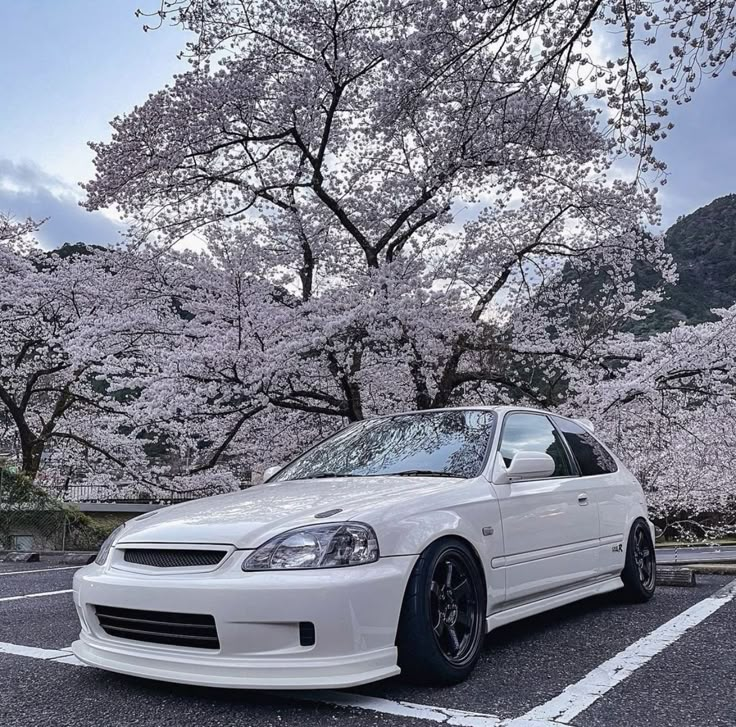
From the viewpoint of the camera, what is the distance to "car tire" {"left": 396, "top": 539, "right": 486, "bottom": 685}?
9.96ft

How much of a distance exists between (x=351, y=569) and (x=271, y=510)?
570 millimetres

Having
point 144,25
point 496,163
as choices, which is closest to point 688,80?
point 144,25

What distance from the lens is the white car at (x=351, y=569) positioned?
284 cm

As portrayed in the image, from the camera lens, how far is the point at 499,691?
3.12m

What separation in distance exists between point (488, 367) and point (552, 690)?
1061 cm

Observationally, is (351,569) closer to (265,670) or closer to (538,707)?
(265,670)

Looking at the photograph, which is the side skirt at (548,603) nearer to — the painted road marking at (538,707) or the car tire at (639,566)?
the car tire at (639,566)

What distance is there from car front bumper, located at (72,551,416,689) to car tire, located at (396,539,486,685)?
0.08 metres

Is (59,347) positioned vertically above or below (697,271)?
below

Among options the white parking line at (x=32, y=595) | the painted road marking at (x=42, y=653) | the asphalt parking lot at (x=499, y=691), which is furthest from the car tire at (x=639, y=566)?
the white parking line at (x=32, y=595)

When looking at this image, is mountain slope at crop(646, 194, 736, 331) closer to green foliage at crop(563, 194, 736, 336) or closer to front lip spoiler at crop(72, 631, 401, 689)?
green foliage at crop(563, 194, 736, 336)

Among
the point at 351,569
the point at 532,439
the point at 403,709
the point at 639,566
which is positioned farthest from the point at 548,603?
the point at 351,569

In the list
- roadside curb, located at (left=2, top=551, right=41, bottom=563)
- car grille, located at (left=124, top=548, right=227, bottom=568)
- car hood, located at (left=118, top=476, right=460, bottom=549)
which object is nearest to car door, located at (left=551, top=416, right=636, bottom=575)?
car hood, located at (left=118, top=476, right=460, bottom=549)

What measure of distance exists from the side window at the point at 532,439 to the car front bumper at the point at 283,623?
5.00ft
